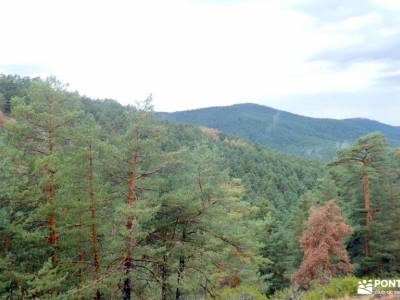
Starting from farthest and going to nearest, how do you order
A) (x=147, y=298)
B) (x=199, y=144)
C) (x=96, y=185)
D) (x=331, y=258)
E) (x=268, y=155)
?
(x=268, y=155) → (x=331, y=258) → (x=199, y=144) → (x=147, y=298) → (x=96, y=185)

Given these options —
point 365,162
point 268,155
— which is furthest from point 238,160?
point 365,162

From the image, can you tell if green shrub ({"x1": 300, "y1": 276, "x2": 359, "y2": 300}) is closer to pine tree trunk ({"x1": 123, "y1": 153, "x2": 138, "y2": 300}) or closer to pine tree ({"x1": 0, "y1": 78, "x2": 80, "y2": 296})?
pine tree trunk ({"x1": 123, "y1": 153, "x2": 138, "y2": 300})

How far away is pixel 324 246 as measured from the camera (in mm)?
19500

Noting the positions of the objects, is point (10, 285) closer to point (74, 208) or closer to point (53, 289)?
point (53, 289)

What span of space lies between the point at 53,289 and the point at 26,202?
2.58 m

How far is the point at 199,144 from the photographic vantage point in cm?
1568

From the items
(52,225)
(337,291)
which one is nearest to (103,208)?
(52,225)
